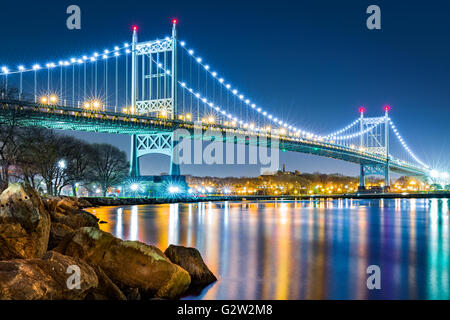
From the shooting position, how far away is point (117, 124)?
1770 inches

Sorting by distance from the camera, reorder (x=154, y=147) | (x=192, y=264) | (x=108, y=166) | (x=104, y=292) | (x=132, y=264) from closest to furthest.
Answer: (x=104, y=292) < (x=132, y=264) < (x=192, y=264) < (x=154, y=147) < (x=108, y=166)

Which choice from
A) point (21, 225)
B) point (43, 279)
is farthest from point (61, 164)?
point (43, 279)

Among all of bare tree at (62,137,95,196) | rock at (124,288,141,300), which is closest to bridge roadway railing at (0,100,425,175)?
bare tree at (62,137,95,196)

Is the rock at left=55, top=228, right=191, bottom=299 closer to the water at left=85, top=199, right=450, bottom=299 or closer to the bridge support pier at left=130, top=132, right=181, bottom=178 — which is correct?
the water at left=85, top=199, right=450, bottom=299

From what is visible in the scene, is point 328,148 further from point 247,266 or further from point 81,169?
point 247,266

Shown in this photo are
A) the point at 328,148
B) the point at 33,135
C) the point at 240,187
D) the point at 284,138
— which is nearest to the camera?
the point at 33,135

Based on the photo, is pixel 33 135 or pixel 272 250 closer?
pixel 272 250

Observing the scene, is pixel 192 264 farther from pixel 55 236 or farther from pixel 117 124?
pixel 117 124

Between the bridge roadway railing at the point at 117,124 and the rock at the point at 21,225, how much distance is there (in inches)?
1002

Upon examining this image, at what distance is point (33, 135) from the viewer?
33.2 m

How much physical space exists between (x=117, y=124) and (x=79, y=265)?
40.5 meters

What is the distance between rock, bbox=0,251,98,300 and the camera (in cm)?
493
